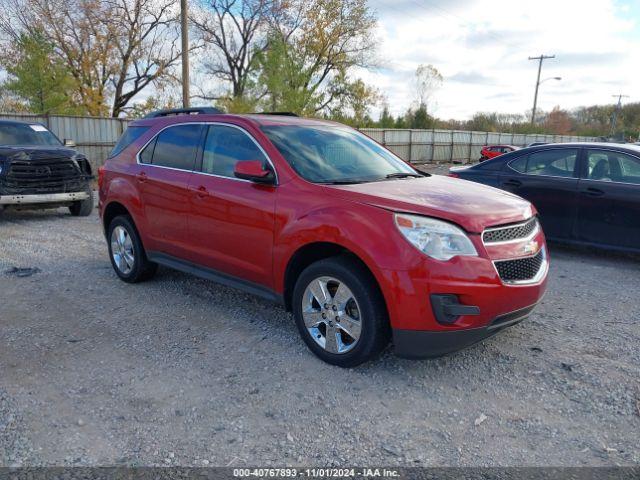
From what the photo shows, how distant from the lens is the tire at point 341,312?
3.40 metres

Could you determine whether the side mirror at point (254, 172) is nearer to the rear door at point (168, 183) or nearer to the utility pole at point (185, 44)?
the rear door at point (168, 183)

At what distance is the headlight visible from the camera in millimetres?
3246

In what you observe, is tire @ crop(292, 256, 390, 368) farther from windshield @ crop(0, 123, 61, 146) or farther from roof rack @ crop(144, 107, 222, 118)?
windshield @ crop(0, 123, 61, 146)

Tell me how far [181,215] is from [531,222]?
117 inches

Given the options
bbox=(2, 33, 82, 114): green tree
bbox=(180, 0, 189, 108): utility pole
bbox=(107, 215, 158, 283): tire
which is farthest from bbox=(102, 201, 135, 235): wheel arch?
bbox=(2, 33, 82, 114): green tree

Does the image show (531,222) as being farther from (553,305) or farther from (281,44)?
(281,44)

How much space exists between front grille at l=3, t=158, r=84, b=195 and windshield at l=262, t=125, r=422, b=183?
6.55 meters

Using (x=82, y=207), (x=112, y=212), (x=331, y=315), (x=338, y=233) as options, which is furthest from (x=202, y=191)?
(x=82, y=207)

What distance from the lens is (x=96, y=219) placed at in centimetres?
990

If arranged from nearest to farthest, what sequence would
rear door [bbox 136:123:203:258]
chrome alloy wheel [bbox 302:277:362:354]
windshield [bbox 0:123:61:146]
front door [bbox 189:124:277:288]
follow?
chrome alloy wheel [bbox 302:277:362:354] → front door [bbox 189:124:277:288] → rear door [bbox 136:123:203:258] → windshield [bbox 0:123:61:146]

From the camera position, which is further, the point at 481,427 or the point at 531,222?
the point at 531,222

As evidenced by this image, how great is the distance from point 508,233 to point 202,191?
2.50 meters

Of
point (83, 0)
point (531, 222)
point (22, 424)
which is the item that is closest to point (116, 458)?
point (22, 424)

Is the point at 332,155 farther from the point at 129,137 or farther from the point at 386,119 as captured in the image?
the point at 386,119
